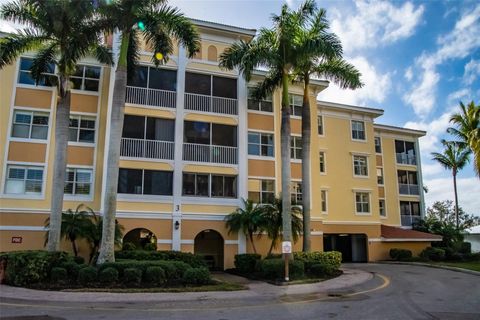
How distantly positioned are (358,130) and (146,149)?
18.9 m

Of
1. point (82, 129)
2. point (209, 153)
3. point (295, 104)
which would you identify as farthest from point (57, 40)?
point (295, 104)

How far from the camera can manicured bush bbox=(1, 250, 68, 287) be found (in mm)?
15422

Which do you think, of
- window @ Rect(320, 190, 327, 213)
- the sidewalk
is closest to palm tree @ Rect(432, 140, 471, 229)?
window @ Rect(320, 190, 327, 213)

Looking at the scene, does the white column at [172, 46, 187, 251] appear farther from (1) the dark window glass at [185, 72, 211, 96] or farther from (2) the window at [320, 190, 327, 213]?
(2) the window at [320, 190, 327, 213]

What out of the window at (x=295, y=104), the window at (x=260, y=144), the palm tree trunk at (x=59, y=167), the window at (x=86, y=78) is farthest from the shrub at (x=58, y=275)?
the window at (x=295, y=104)

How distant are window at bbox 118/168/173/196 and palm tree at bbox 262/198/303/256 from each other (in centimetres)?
577

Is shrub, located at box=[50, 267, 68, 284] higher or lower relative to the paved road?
higher

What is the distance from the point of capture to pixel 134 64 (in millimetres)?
21891

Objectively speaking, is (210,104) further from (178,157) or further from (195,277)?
(195,277)

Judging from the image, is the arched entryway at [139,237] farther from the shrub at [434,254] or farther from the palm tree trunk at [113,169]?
the shrub at [434,254]

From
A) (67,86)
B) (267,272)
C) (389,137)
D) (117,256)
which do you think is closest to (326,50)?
(267,272)

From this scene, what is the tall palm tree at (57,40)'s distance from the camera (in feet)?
59.1

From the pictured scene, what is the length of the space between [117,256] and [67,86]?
843 centimetres

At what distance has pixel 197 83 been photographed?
2595 cm
